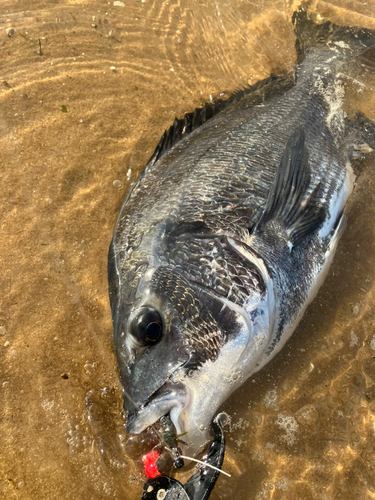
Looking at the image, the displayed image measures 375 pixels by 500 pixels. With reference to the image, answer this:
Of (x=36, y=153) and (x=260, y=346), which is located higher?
(x=36, y=153)

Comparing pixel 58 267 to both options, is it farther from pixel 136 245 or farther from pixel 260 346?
pixel 260 346

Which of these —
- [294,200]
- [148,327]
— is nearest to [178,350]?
[148,327]

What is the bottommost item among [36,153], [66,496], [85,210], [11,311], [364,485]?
[66,496]

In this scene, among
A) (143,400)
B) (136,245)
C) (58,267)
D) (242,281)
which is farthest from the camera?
(58,267)

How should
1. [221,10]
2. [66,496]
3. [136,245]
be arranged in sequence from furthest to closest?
1. [221,10]
2. [66,496]
3. [136,245]

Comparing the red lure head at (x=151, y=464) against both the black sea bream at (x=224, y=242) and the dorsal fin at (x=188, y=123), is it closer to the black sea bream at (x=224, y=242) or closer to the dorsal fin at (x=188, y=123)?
the black sea bream at (x=224, y=242)

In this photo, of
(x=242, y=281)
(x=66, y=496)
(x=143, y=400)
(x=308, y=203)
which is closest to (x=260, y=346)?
(x=242, y=281)

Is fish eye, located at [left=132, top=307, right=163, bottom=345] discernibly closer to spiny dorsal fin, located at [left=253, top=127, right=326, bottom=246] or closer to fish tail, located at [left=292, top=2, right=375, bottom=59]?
spiny dorsal fin, located at [left=253, top=127, right=326, bottom=246]

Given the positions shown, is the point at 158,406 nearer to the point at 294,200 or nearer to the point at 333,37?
the point at 294,200

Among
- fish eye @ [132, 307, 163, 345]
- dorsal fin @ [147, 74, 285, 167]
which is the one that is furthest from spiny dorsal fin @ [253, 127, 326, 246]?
fish eye @ [132, 307, 163, 345]
